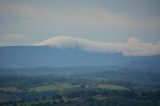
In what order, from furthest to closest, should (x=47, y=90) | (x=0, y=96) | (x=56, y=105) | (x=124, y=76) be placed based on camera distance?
(x=124, y=76) → (x=47, y=90) → (x=0, y=96) → (x=56, y=105)

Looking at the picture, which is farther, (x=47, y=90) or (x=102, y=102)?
(x=47, y=90)

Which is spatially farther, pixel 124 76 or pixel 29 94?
pixel 124 76

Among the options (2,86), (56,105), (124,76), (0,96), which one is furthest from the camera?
(124,76)

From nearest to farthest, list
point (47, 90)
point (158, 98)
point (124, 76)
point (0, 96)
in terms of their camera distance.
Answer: point (158, 98) < point (0, 96) < point (47, 90) < point (124, 76)

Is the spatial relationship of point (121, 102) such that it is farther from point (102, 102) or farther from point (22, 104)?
point (22, 104)

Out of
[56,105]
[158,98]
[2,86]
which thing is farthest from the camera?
[2,86]

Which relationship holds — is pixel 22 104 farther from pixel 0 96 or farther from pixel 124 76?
pixel 124 76

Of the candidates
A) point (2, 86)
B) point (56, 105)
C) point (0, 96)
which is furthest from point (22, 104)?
point (2, 86)

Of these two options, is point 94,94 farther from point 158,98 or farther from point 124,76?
point 124,76

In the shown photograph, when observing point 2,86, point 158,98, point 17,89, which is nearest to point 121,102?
point 158,98
